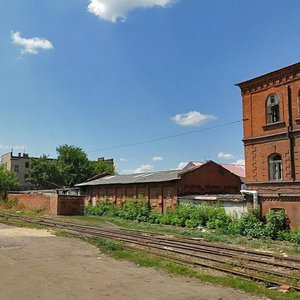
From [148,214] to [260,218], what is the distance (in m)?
12.5

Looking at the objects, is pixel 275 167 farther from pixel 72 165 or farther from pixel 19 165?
pixel 19 165

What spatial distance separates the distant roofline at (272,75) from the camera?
2258 centimetres

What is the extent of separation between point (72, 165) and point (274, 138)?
4834 cm

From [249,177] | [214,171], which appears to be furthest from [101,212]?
[249,177]

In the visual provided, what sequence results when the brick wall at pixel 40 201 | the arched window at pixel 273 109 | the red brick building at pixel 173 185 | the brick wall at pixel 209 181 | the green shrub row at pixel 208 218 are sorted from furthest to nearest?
the brick wall at pixel 40 201
the brick wall at pixel 209 181
the red brick building at pixel 173 185
the arched window at pixel 273 109
the green shrub row at pixel 208 218

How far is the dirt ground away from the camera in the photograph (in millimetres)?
8742

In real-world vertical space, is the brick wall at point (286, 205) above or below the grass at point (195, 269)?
above

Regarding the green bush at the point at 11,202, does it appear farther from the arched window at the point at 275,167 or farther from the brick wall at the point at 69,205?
the arched window at the point at 275,167

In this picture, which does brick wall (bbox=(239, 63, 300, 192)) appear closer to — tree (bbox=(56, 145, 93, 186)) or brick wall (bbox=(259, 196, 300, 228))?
brick wall (bbox=(259, 196, 300, 228))

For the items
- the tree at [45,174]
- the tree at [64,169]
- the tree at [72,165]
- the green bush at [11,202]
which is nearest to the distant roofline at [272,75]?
the green bush at [11,202]

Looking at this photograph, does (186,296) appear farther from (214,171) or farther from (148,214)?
(214,171)

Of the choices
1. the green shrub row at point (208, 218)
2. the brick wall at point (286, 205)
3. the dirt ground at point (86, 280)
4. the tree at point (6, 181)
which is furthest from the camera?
the tree at point (6, 181)

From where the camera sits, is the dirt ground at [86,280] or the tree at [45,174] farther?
the tree at [45,174]

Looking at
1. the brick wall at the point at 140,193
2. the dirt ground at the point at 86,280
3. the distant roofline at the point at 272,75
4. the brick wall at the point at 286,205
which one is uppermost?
the distant roofline at the point at 272,75
